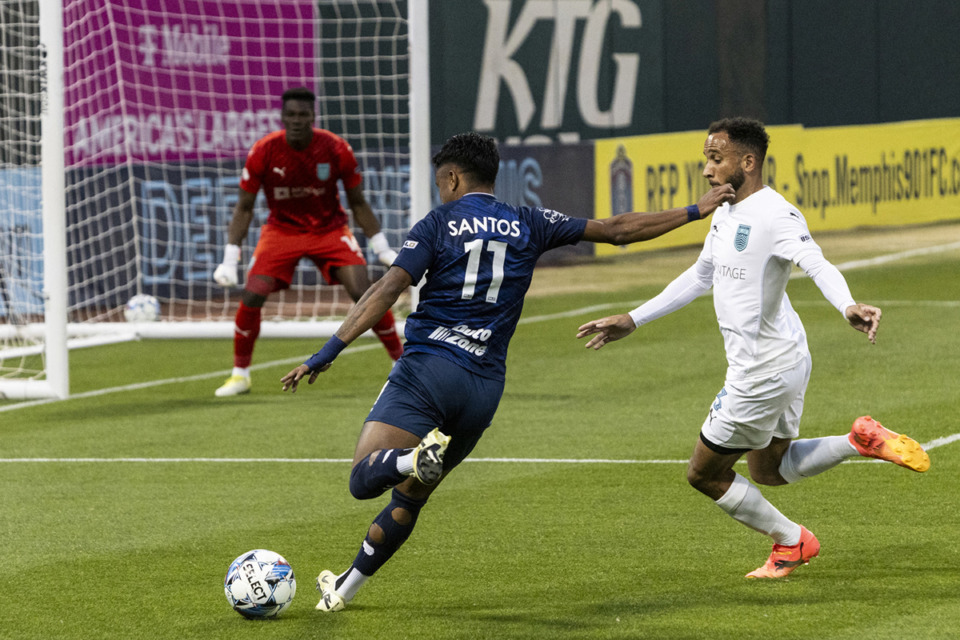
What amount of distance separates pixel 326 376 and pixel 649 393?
9.35ft

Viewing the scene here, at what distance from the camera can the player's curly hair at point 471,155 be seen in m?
5.74

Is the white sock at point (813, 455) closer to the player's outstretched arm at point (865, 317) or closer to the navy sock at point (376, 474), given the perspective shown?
the player's outstretched arm at point (865, 317)

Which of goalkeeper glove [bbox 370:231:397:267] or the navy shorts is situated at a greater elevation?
goalkeeper glove [bbox 370:231:397:267]

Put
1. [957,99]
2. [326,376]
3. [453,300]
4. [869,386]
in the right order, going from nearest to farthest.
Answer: [453,300] → [869,386] → [326,376] → [957,99]

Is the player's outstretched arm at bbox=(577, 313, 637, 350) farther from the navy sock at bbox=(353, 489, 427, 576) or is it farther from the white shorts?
the navy sock at bbox=(353, 489, 427, 576)

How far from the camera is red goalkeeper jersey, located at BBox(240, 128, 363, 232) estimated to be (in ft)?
37.7

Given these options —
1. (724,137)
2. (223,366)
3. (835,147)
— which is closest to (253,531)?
(724,137)

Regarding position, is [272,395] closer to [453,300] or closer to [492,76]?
[453,300]

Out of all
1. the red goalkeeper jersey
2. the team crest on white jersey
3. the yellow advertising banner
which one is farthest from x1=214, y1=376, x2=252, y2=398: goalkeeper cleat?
the yellow advertising banner

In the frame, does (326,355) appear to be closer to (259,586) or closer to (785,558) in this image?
(259,586)

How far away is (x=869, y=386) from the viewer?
443 inches

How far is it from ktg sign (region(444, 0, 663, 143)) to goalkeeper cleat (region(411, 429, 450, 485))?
17131 millimetres

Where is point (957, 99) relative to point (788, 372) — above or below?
above

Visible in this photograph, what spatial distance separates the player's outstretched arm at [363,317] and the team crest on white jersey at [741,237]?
1281mm
